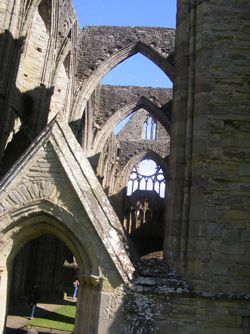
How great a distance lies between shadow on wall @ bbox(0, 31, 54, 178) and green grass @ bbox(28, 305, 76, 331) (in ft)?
12.2

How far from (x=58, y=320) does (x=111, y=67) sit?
990 cm

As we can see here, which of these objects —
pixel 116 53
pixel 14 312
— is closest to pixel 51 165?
pixel 14 312

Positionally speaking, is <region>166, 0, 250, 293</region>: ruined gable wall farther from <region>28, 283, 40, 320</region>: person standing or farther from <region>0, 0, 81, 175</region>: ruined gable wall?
<region>0, 0, 81, 175</region>: ruined gable wall

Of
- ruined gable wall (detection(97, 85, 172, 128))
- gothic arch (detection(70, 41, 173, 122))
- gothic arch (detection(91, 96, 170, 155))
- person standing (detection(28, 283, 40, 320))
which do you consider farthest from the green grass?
ruined gable wall (detection(97, 85, 172, 128))

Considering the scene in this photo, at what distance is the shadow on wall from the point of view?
9500 millimetres

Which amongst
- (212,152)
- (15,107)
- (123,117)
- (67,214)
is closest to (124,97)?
(123,117)

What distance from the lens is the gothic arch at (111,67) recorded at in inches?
592

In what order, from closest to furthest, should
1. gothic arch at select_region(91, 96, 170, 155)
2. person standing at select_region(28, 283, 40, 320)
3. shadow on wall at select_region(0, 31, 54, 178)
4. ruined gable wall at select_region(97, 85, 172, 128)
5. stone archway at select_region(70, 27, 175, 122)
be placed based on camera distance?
person standing at select_region(28, 283, 40, 320), shadow on wall at select_region(0, 31, 54, 178), stone archway at select_region(70, 27, 175, 122), gothic arch at select_region(91, 96, 170, 155), ruined gable wall at select_region(97, 85, 172, 128)

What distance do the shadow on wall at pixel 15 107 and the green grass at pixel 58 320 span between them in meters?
3.71

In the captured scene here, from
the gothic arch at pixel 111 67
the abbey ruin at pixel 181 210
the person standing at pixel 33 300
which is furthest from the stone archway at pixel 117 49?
the abbey ruin at pixel 181 210

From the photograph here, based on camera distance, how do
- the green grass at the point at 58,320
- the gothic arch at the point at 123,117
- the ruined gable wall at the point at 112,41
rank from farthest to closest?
the gothic arch at the point at 123,117 → the ruined gable wall at the point at 112,41 → the green grass at the point at 58,320

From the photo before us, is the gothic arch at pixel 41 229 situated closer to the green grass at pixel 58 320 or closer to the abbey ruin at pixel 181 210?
the abbey ruin at pixel 181 210

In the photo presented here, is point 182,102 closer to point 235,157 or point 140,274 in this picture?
point 235,157

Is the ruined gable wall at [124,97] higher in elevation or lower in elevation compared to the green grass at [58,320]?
higher
